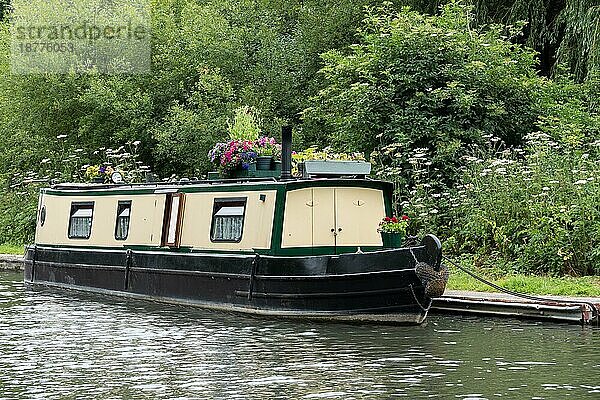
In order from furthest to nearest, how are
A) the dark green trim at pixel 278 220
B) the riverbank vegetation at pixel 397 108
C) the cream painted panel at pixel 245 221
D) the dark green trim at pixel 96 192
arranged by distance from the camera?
the dark green trim at pixel 96 192
the riverbank vegetation at pixel 397 108
the cream painted panel at pixel 245 221
the dark green trim at pixel 278 220

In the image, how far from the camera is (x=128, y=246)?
1834 centimetres

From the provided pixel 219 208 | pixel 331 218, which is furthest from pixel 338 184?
pixel 219 208

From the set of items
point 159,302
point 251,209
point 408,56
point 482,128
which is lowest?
point 159,302

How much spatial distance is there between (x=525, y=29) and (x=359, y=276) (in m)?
12.3

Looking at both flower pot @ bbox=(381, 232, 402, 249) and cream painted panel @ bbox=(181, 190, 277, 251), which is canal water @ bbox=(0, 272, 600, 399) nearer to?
cream painted panel @ bbox=(181, 190, 277, 251)

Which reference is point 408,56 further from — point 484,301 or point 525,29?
point 484,301

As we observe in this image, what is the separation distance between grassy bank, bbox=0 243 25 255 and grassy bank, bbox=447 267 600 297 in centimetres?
1247

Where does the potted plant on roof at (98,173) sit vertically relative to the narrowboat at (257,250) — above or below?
above

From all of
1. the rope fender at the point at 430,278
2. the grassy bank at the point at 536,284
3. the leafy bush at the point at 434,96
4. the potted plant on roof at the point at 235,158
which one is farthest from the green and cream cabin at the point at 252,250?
the leafy bush at the point at 434,96

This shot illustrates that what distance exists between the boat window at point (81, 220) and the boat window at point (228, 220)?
3786mm

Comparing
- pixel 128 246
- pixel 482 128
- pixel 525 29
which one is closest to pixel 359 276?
pixel 128 246

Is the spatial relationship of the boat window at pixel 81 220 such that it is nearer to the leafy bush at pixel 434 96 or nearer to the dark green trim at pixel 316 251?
the leafy bush at pixel 434 96

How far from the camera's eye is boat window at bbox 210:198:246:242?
52.5 feet

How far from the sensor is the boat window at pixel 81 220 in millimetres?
19531
